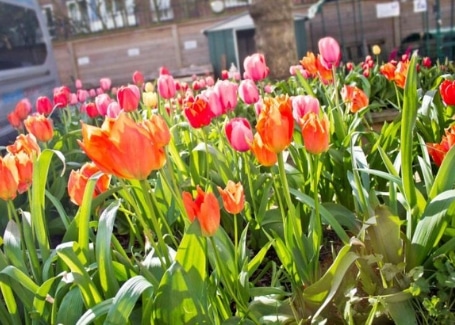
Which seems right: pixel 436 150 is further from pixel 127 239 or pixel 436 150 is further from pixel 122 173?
pixel 127 239

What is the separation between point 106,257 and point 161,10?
12.6m

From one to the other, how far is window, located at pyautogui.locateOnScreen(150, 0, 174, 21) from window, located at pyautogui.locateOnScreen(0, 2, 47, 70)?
281 inches

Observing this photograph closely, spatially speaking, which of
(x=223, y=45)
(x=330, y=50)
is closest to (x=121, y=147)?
(x=330, y=50)

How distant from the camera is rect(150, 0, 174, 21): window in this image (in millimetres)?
12625

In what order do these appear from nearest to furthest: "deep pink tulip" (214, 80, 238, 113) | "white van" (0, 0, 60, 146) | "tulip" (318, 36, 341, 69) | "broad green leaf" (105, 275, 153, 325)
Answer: "broad green leaf" (105, 275, 153, 325), "deep pink tulip" (214, 80, 238, 113), "tulip" (318, 36, 341, 69), "white van" (0, 0, 60, 146)

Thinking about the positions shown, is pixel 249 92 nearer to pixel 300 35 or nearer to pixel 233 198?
pixel 233 198

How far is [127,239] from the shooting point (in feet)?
5.32

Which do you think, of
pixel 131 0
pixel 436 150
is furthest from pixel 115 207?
pixel 131 0

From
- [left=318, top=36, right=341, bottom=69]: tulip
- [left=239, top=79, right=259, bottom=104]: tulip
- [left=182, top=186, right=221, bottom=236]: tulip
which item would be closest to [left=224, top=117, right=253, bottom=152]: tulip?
[left=182, top=186, right=221, bottom=236]: tulip

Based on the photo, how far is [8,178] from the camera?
0.97 metres

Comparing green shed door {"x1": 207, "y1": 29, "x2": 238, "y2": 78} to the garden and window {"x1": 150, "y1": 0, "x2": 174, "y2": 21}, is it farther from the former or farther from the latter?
the garden

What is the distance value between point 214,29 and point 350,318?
10.3 m

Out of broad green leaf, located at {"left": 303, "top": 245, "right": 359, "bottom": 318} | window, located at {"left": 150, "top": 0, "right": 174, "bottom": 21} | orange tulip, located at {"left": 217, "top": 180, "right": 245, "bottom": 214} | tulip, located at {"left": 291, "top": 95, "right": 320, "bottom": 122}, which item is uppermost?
window, located at {"left": 150, "top": 0, "right": 174, "bottom": 21}

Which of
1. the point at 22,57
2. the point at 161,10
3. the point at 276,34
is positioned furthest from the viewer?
the point at 161,10
